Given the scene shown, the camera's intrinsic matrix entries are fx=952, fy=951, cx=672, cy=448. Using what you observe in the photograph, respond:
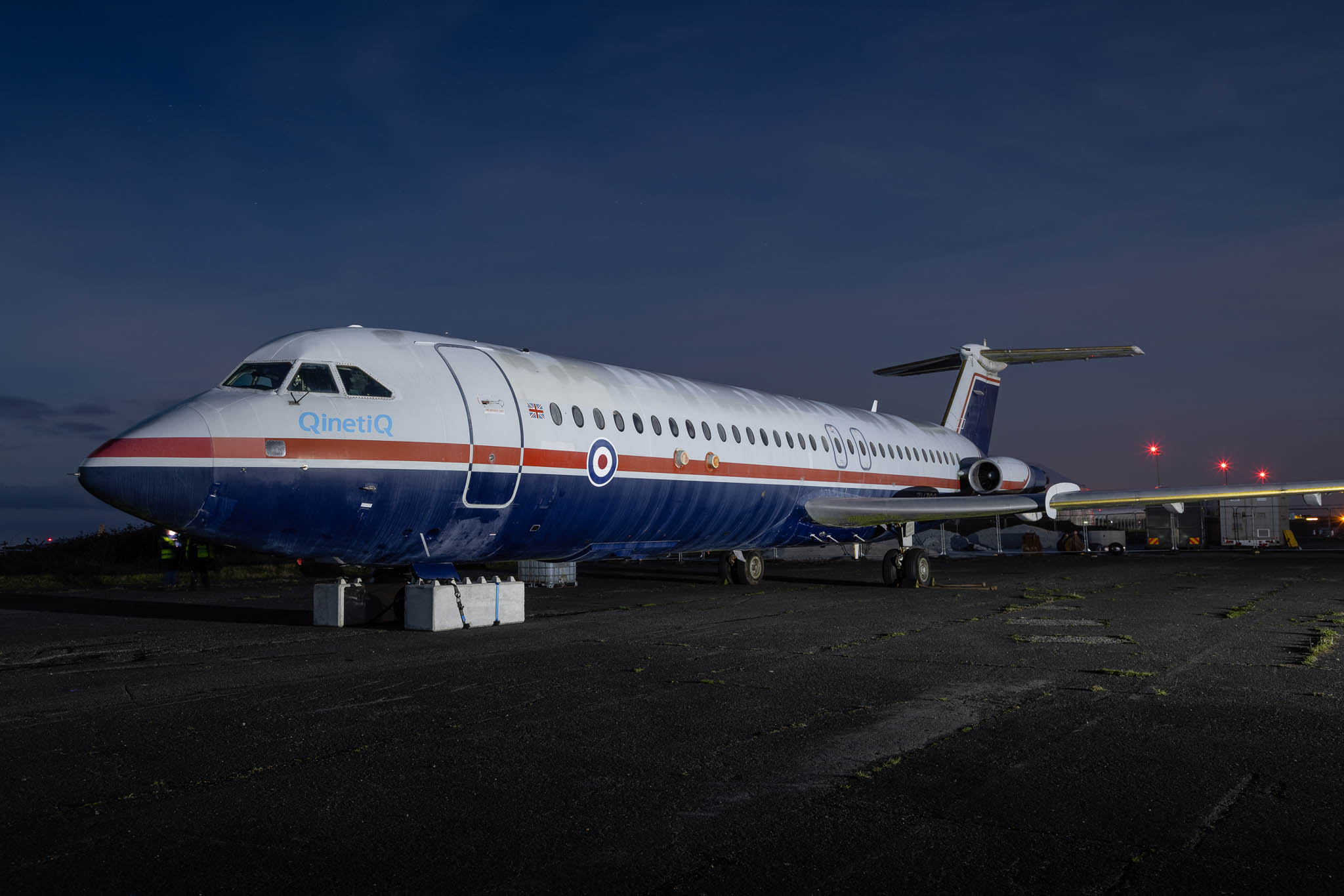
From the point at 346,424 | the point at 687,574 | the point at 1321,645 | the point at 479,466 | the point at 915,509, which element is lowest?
the point at 687,574

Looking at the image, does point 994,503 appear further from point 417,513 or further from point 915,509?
point 417,513

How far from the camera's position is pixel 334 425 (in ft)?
34.6

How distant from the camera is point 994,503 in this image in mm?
18750

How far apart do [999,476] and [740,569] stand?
26.8 ft

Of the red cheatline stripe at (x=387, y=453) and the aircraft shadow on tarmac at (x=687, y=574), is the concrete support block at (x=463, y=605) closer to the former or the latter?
the red cheatline stripe at (x=387, y=453)

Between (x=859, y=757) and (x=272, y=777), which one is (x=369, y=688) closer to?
(x=272, y=777)

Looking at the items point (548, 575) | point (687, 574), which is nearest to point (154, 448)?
point (548, 575)

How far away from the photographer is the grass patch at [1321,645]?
9.15 m

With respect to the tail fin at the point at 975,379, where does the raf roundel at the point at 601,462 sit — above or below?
below

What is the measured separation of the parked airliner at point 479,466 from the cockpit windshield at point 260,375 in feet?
0.10

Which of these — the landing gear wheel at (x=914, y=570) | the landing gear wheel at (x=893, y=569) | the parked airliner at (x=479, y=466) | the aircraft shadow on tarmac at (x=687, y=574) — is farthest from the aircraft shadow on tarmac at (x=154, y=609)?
the landing gear wheel at (x=914, y=570)

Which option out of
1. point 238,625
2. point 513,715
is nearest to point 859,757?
point 513,715

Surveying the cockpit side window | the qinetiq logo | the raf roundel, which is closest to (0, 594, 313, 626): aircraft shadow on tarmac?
the qinetiq logo

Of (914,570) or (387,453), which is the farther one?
(914,570)
